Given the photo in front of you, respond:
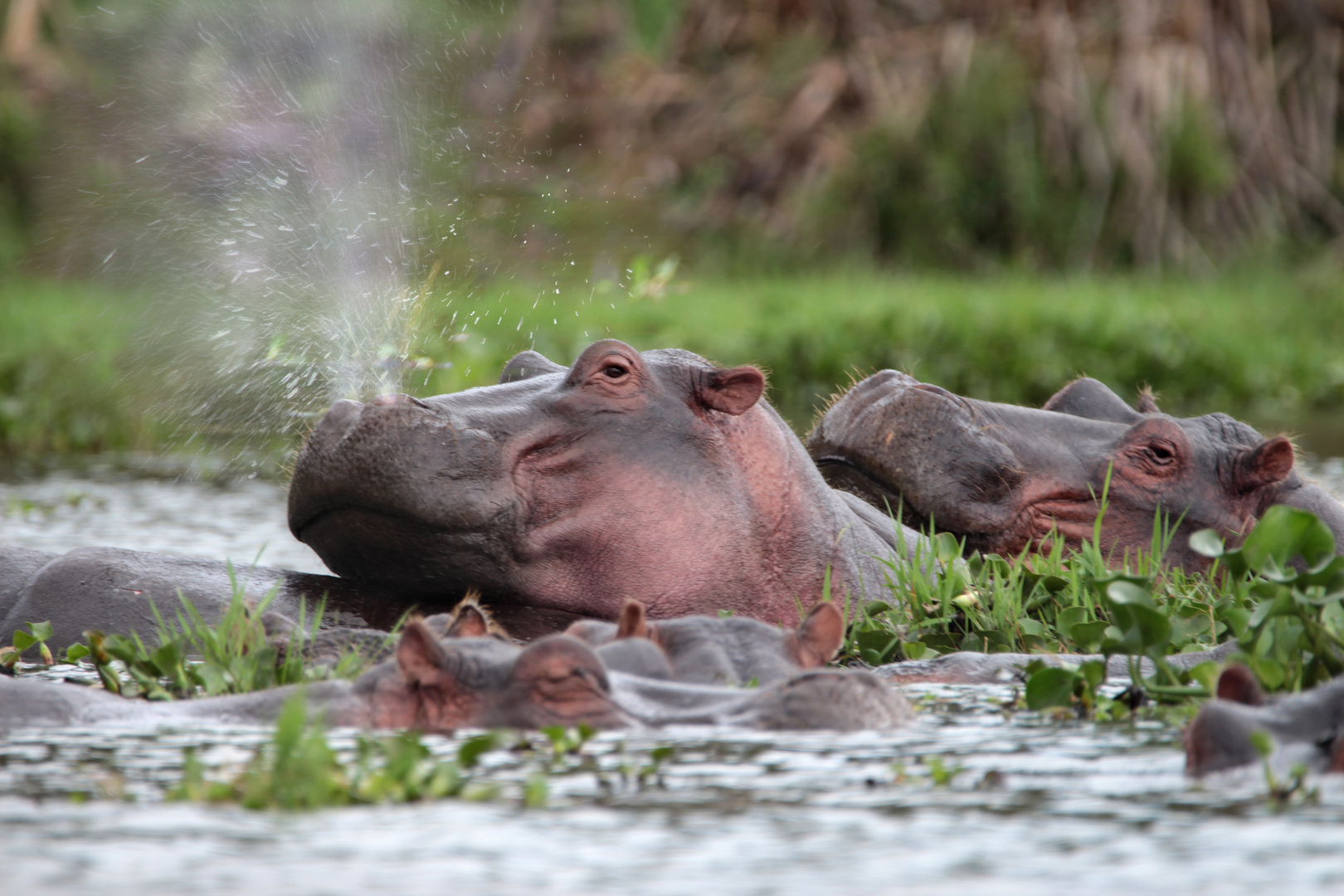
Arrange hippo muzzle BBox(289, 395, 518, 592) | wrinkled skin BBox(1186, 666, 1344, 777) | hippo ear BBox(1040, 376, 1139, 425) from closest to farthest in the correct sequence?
wrinkled skin BBox(1186, 666, 1344, 777) < hippo muzzle BBox(289, 395, 518, 592) < hippo ear BBox(1040, 376, 1139, 425)

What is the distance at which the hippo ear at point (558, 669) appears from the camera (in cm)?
282

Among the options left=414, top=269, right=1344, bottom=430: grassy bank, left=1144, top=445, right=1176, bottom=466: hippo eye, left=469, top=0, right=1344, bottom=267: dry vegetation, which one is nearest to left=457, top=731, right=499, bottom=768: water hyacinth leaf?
left=1144, top=445, right=1176, bottom=466: hippo eye

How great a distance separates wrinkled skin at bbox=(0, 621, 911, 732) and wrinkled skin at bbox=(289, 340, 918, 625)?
0.69m

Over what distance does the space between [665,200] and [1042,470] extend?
14.3m

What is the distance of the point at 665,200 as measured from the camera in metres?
18.7

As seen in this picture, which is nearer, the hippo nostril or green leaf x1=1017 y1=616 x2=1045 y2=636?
the hippo nostril

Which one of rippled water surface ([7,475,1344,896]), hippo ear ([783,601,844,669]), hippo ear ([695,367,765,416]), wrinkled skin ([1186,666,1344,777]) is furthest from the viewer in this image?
hippo ear ([695,367,765,416])

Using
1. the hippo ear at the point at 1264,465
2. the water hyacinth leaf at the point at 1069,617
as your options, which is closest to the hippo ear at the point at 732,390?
the water hyacinth leaf at the point at 1069,617

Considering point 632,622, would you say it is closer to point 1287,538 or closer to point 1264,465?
point 1287,538

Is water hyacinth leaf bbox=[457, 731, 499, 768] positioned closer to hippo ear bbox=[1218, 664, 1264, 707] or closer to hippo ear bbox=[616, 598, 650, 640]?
hippo ear bbox=[616, 598, 650, 640]

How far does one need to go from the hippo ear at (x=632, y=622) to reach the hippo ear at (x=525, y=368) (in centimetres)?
124

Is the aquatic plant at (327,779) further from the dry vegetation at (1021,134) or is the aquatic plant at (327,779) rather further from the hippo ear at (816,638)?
the dry vegetation at (1021,134)

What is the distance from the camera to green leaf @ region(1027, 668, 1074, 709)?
10.5ft

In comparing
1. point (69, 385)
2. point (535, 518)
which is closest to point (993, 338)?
point (69, 385)
